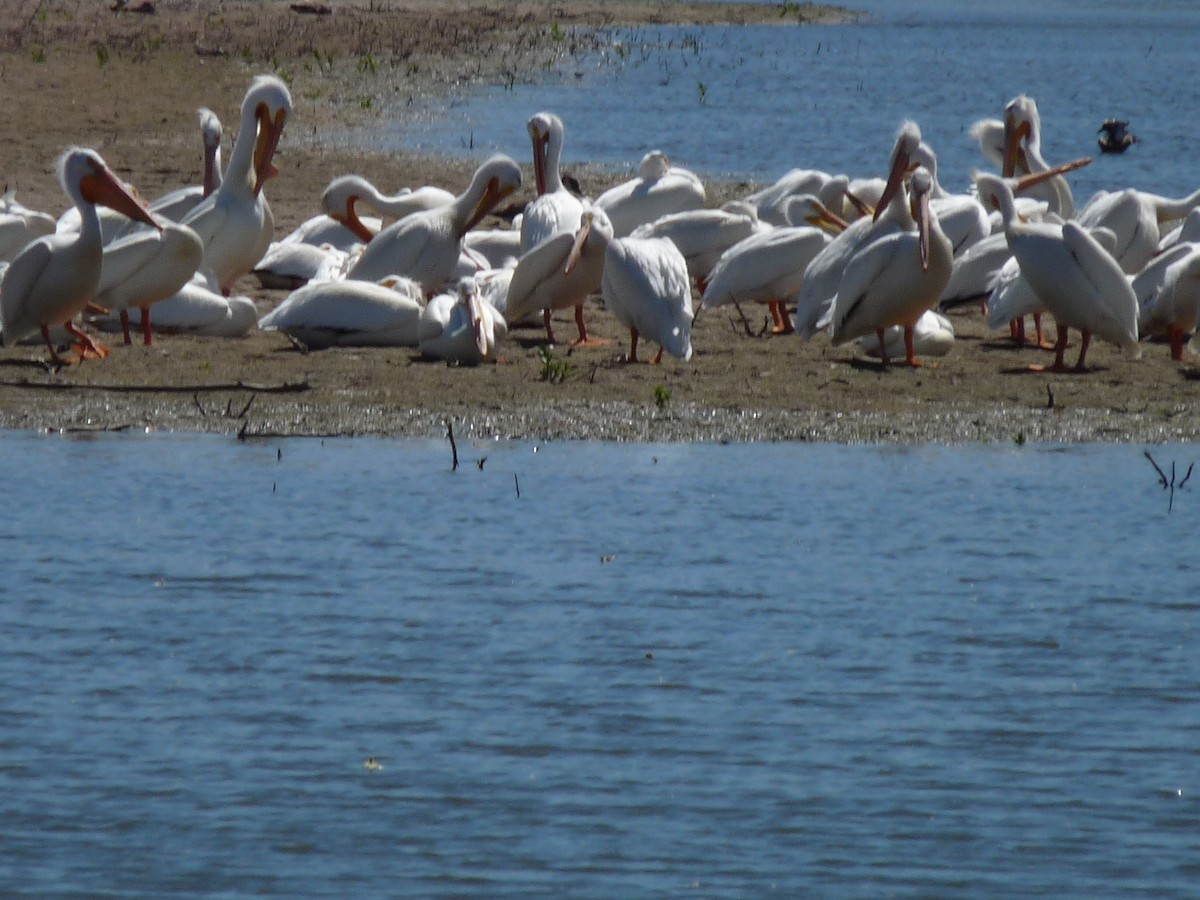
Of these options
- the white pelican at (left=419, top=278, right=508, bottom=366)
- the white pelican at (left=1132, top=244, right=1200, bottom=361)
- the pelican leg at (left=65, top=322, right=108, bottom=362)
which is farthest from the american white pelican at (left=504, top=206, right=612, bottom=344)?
the white pelican at (left=1132, top=244, right=1200, bottom=361)

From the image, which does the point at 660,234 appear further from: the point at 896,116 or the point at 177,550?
the point at 896,116

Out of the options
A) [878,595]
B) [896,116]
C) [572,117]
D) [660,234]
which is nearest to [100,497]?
[878,595]

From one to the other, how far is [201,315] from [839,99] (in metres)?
16.6

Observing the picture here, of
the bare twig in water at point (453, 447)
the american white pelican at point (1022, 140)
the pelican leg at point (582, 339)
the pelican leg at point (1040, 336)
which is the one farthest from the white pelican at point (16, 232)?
the american white pelican at point (1022, 140)

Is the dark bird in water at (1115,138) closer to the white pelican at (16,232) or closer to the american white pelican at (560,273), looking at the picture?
the american white pelican at (560,273)

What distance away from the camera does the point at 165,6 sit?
33.2 meters

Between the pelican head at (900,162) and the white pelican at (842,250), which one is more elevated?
the pelican head at (900,162)

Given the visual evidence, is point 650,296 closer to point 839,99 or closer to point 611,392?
point 611,392

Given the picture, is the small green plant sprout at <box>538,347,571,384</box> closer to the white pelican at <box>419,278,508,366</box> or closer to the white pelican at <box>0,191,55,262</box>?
the white pelican at <box>419,278,508,366</box>

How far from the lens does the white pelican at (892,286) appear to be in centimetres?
905

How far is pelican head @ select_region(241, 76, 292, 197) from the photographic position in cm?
1101

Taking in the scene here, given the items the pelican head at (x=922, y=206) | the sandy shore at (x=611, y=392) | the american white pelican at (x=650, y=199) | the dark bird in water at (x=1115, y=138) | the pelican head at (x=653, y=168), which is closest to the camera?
the sandy shore at (x=611, y=392)

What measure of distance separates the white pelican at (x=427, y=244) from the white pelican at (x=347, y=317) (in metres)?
1.01

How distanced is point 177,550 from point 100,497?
70cm
